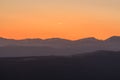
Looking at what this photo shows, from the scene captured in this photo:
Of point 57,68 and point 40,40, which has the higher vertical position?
point 40,40

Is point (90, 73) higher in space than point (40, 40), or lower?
lower

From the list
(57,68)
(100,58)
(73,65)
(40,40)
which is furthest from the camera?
(40,40)

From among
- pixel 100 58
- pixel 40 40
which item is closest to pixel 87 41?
pixel 40 40

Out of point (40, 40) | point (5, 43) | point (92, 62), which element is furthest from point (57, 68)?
point (40, 40)

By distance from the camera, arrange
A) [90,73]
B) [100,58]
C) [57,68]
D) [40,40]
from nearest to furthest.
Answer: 1. [90,73]
2. [57,68]
3. [100,58]
4. [40,40]

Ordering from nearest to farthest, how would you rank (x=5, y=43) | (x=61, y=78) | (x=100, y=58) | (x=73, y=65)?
(x=61, y=78) → (x=73, y=65) → (x=100, y=58) → (x=5, y=43)

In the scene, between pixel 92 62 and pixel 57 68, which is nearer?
pixel 57 68

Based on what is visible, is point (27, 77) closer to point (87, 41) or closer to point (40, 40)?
point (87, 41)

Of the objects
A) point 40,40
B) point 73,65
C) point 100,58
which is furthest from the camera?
point 40,40

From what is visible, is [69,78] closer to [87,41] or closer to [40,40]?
[87,41]
